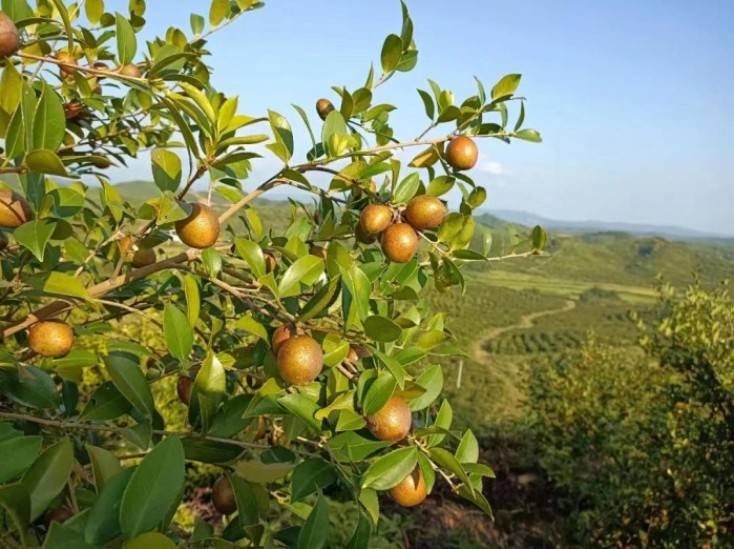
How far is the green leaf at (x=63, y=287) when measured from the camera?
1.09 metres

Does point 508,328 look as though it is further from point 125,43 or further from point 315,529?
point 315,529

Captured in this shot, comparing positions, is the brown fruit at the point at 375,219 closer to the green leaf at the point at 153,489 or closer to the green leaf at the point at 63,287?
the green leaf at the point at 63,287

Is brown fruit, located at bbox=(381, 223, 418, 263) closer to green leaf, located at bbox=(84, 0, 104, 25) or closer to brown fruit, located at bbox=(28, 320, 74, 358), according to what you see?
brown fruit, located at bbox=(28, 320, 74, 358)

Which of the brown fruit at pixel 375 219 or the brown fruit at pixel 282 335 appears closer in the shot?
the brown fruit at pixel 282 335

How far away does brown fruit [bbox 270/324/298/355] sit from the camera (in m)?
1.08

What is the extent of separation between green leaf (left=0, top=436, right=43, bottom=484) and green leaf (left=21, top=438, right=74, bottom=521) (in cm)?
2

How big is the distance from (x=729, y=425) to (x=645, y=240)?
384ft

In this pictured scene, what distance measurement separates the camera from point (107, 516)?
2.30 feet

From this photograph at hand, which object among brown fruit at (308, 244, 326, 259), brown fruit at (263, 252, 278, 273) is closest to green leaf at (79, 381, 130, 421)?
brown fruit at (263, 252, 278, 273)

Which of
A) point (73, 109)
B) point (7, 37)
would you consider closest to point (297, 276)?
point (7, 37)

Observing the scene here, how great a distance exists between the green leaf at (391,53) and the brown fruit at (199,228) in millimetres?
705

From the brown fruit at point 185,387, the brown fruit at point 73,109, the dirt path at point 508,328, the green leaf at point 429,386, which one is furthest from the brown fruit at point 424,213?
the dirt path at point 508,328

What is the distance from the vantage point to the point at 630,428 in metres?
6.43

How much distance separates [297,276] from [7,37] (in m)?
0.68
